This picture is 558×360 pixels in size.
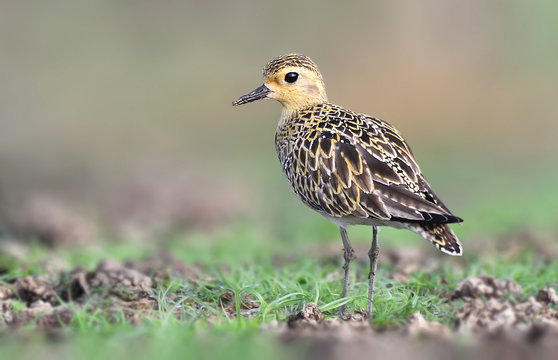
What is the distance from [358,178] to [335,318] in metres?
1.19

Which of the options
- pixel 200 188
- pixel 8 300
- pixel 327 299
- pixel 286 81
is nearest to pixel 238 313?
pixel 327 299

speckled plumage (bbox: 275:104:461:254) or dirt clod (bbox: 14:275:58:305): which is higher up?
speckled plumage (bbox: 275:104:461:254)

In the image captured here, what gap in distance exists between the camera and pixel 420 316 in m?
6.40

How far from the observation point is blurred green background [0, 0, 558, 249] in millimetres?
20438

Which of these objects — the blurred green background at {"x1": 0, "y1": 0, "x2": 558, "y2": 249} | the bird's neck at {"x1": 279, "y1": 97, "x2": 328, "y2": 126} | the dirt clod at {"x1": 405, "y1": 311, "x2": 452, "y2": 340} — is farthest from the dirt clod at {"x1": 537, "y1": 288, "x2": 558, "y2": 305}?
the blurred green background at {"x1": 0, "y1": 0, "x2": 558, "y2": 249}

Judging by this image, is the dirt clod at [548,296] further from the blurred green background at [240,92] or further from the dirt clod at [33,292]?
the blurred green background at [240,92]

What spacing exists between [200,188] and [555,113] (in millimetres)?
15059

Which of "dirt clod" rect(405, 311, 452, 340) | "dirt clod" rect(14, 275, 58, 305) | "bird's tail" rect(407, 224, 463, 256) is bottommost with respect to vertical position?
"dirt clod" rect(405, 311, 452, 340)

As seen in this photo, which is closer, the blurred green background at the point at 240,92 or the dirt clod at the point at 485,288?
the dirt clod at the point at 485,288

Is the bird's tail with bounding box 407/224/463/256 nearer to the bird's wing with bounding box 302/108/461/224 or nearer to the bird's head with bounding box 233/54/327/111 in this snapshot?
the bird's wing with bounding box 302/108/461/224

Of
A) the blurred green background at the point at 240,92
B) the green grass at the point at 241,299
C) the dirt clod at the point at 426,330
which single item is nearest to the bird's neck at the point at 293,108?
the green grass at the point at 241,299

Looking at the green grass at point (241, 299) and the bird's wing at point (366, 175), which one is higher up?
the bird's wing at point (366, 175)

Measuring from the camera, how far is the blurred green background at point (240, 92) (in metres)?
20.4

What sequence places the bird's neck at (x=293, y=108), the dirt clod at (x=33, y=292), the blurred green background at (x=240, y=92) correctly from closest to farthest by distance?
the dirt clod at (x=33, y=292)
the bird's neck at (x=293, y=108)
the blurred green background at (x=240, y=92)
